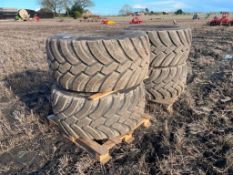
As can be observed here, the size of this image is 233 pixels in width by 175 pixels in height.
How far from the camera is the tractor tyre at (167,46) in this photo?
3.46 m

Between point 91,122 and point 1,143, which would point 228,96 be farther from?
point 1,143

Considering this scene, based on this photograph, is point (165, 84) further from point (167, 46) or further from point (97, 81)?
point (97, 81)

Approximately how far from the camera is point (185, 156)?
8.67 feet

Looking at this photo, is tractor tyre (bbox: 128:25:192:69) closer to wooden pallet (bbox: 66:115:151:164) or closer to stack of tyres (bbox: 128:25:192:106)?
stack of tyres (bbox: 128:25:192:106)

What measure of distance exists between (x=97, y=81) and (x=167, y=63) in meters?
1.28

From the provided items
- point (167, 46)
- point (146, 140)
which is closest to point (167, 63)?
point (167, 46)

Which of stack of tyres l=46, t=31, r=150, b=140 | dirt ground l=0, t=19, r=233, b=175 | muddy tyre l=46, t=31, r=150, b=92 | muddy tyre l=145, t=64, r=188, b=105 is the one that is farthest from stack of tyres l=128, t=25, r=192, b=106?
muddy tyre l=46, t=31, r=150, b=92

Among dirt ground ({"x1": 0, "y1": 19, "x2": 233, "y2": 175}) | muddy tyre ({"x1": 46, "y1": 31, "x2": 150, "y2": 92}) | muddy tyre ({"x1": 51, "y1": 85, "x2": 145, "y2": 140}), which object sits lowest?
dirt ground ({"x1": 0, "y1": 19, "x2": 233, "y2": 175})

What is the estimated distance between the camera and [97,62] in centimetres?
261

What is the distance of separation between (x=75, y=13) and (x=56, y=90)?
4996 centimetres

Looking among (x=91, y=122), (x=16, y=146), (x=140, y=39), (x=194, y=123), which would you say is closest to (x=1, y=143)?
(x=16, y=146)

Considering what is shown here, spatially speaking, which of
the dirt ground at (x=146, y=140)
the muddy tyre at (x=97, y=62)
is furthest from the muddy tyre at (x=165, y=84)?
the muddy tyre at (x=97, y=62)

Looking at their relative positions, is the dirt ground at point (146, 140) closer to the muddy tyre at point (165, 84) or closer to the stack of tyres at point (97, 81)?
the muddy tyre at point (165, 84)

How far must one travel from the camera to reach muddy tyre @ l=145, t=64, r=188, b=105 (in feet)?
11.8
